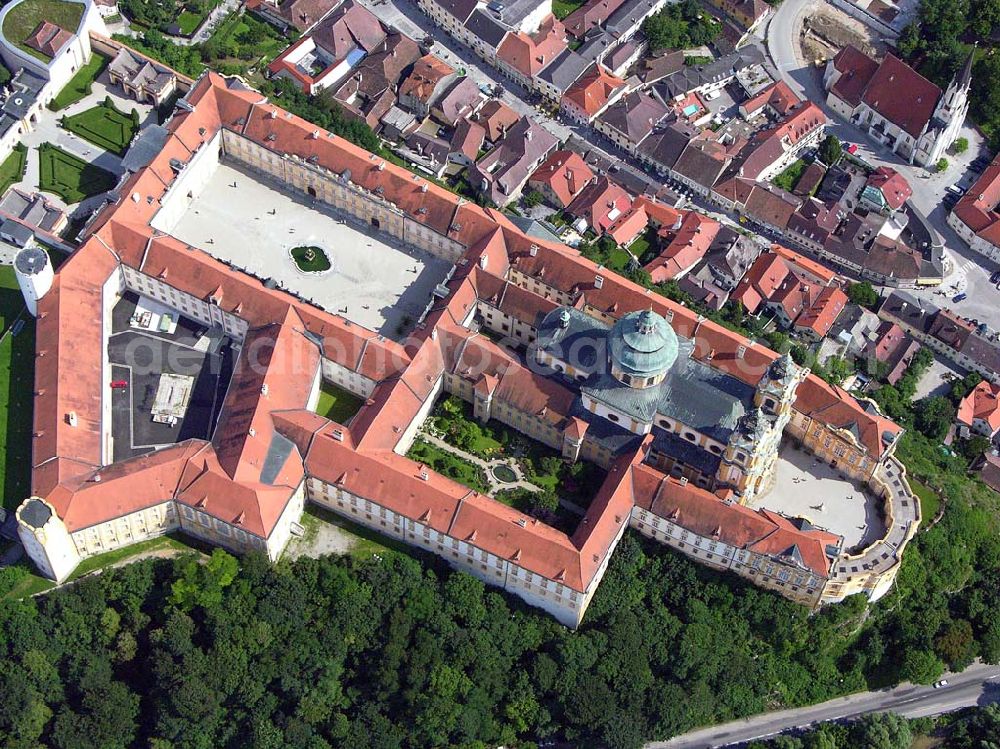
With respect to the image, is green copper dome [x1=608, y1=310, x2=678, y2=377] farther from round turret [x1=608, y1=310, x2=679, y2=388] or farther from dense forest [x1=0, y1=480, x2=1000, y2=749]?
dense forest [x1=0, y1=480, x2=1000, y2=749]

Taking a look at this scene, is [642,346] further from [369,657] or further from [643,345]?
[369,657]

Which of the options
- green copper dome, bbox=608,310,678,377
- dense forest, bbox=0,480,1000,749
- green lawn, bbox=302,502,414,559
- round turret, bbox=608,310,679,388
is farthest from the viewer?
green lawn, bbox=302,502,414,559

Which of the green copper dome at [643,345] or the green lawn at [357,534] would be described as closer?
the green copper dome at [643,345]

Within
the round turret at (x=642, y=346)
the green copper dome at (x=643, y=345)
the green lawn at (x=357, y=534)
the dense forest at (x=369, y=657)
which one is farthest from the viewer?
the green lawn at (x=357, y=534)

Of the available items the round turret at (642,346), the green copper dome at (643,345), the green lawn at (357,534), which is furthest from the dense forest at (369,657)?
the green copper dome at (643,345)

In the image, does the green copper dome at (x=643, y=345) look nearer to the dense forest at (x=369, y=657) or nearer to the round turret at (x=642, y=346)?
the round turret at (x=642, y=346)

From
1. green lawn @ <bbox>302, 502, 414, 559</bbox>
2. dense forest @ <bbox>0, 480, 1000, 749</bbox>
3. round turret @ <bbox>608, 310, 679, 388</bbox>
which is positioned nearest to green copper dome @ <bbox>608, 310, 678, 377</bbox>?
round turret @ <bbox>608, 310, 679, 388</bbox>

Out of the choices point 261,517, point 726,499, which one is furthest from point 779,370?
point 261,517

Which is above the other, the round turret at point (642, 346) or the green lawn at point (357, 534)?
the round turret at point (642, 346)

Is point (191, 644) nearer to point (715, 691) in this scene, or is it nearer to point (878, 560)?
point (715, 691)
